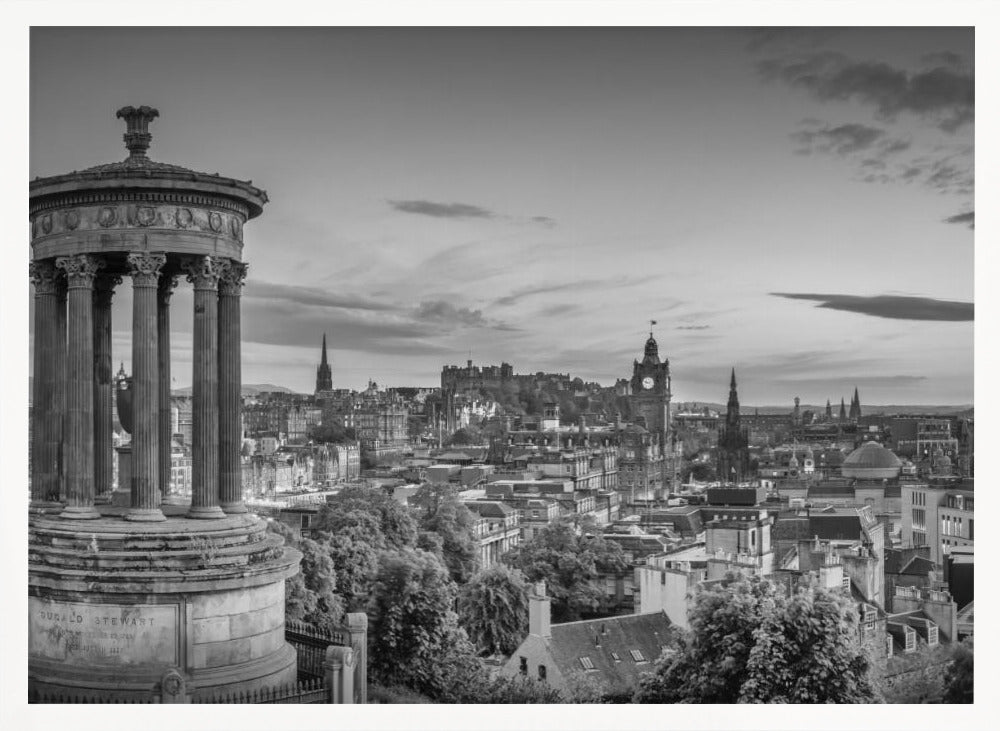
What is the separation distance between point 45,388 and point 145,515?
1.96 metres

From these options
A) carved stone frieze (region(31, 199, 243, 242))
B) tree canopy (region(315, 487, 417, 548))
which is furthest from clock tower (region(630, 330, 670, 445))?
carved stone frieze (region(31, 199, 243, 242))

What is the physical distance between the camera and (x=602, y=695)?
16.7 metres

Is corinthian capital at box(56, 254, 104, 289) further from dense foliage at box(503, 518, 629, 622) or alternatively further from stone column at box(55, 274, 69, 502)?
dense foliage at box(503, 518, 629, 622)

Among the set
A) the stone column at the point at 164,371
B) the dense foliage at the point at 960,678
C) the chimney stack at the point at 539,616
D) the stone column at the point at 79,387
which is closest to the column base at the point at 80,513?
the stone column at the point at 79,387

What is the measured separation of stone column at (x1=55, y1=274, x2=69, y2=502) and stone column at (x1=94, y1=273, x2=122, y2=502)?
1.89ft

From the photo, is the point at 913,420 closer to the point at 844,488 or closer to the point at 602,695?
the point at 602,695

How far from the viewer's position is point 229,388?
12.5 meters

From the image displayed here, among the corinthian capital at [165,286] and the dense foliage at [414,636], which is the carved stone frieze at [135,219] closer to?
the corinthian capital at [165,286]

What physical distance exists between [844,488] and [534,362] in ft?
71.3

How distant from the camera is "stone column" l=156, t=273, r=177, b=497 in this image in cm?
1262

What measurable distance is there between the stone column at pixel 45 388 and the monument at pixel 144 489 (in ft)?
0.05

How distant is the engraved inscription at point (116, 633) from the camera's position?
11359 mm

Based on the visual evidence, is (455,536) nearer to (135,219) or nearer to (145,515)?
(145,515)
